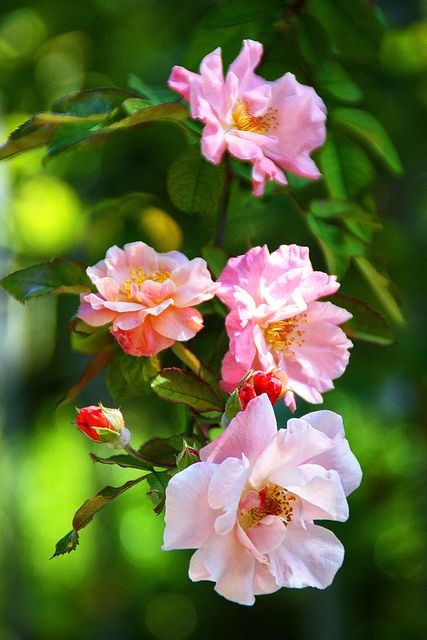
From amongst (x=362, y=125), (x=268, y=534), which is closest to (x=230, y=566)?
(x=268, y=534)

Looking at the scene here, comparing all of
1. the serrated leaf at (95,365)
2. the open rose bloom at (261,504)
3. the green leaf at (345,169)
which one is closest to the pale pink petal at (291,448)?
the open rose bloom at (261,504)

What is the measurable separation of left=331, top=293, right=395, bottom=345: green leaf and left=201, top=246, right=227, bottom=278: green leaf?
0.10m

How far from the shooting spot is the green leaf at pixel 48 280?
24.0 inches

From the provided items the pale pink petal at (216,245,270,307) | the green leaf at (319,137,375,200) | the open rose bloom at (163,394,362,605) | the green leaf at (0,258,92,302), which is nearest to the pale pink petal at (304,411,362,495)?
the open rose bloom at (163,394,362,605)

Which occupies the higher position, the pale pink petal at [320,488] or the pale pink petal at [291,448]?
the pale pink petal at [291,448]

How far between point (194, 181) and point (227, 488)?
0.93 ft

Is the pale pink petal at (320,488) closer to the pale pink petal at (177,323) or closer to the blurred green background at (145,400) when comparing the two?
the pale pink petal at (177,323)

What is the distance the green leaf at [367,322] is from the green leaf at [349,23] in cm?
27

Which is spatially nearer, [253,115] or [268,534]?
[268,534]

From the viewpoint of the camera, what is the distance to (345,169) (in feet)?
2.68

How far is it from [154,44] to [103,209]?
28.5 inches

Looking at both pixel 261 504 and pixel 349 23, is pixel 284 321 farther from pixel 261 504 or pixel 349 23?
pixel 349 23

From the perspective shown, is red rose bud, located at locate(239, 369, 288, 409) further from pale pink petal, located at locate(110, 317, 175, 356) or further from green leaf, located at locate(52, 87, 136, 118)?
green leaf, located at locate(52, 87, 136, 118)

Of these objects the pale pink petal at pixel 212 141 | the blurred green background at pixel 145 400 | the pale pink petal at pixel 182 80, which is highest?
the pale pink petal at pixel 182 80
